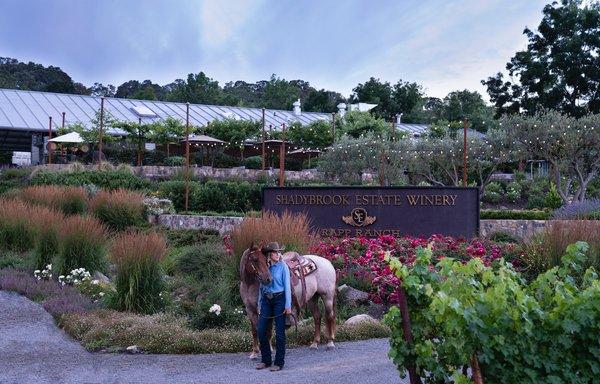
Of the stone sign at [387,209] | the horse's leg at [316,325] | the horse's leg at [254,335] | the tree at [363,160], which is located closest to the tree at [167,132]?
the tree at [363,160]

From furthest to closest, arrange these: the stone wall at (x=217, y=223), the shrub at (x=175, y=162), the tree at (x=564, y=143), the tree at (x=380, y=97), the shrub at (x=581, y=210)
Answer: the tree at (x=380, y=97)
the shrub at (x=175, y=162)
the tree at (x=564, y=143)
the shrub at (x=581, y=210)
the stone wall at (x=217, y=223)


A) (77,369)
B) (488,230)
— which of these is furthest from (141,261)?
(488,230)

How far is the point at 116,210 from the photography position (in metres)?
17.9

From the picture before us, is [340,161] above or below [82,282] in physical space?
above

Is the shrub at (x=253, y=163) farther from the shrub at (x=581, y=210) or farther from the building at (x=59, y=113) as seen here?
the shrub at (x=581, y=210)

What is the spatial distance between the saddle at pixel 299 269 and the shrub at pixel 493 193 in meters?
24.1

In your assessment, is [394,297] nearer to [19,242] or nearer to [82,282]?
[82,282]

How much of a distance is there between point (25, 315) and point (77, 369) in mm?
2854

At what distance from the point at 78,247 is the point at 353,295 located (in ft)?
16.2

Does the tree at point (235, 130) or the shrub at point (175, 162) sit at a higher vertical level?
the tree at point (235, 130)

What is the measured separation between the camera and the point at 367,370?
7332 mm

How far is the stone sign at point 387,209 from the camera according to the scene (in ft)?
46.8

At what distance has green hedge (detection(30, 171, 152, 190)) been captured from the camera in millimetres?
24219

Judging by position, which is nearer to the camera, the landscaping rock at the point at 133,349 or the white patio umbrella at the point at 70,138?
the landscaping rock at the point at 133,349
